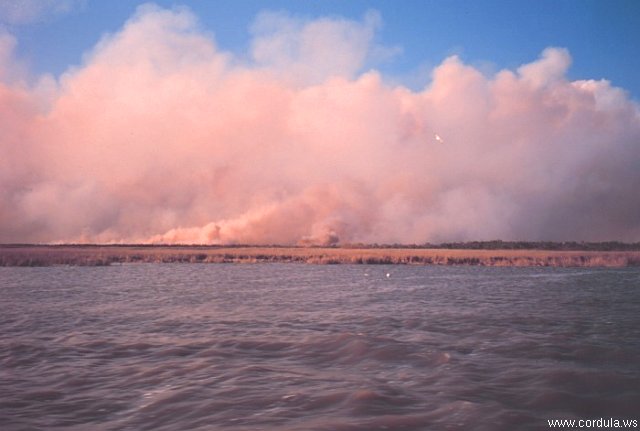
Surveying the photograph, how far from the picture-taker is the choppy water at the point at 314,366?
788cm

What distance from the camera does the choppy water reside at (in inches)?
310

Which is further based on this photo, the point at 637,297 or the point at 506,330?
the point at 637,297

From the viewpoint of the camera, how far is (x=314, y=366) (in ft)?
37.2

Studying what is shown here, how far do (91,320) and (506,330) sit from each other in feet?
47.5

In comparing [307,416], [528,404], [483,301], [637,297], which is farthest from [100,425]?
[637,297]

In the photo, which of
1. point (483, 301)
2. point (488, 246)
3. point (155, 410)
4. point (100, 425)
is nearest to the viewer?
point (100, 425)

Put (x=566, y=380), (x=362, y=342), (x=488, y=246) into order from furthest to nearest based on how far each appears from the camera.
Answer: (x=488, y=246) < (x=362, y=342) < (x=566, y=380)

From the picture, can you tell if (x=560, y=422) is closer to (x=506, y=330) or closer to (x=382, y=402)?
(x=382, y=402)

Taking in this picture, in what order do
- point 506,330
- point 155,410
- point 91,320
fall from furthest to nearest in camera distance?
1. point 91,320
2. point 506,330
3. point 155,410

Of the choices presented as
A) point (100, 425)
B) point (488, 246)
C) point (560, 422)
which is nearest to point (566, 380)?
point (560, 422)

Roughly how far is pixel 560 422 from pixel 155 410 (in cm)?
639

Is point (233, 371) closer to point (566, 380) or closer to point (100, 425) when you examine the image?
point (100, 425)

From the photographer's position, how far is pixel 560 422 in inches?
301

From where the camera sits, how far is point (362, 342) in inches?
547
